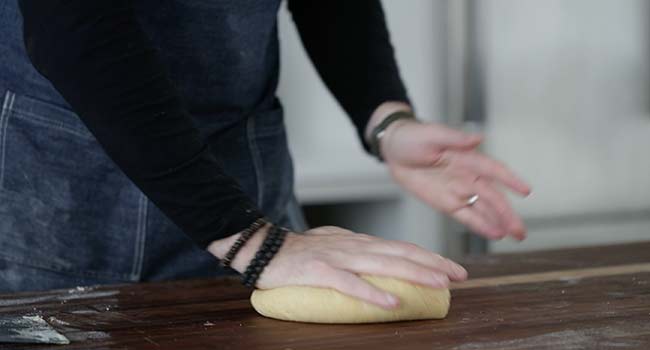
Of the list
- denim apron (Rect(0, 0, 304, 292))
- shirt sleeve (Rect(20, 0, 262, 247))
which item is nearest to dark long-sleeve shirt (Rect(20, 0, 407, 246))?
shirt sleeve (Rect(20, 0, 262, 247))

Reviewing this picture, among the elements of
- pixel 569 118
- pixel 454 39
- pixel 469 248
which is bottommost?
pixel 469 248

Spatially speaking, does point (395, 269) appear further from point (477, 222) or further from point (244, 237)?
point (477, 222)

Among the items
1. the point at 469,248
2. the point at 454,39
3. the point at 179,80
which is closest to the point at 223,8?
the point at 179,80

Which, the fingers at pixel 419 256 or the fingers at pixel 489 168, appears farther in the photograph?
the fingers at pixel 489 168

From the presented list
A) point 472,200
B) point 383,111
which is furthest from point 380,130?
point 472,200

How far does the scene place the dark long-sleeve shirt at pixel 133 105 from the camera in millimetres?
860

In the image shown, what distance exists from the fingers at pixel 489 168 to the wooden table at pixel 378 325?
0.09 metres

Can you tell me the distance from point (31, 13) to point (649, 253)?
706 millimetres

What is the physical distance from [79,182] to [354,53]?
36cm

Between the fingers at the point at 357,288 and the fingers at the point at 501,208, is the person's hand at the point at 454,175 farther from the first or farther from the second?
the fingers at the point at 357,288

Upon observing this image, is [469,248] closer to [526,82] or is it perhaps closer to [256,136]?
[526,82]

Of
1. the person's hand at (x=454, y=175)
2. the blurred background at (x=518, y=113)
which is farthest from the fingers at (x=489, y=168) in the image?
the blurred background at (x=518, y=113)

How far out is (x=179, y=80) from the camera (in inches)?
45.4

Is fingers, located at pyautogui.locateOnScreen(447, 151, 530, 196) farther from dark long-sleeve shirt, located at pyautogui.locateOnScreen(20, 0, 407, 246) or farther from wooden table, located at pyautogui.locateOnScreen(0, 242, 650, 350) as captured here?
dark long-sleeve shirt, located at pyautogui.locateOnScreen(20, 0, 407, 246)
